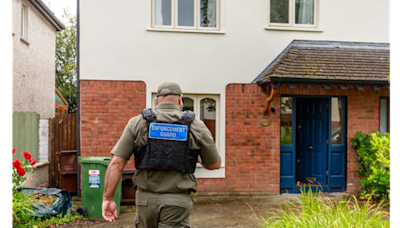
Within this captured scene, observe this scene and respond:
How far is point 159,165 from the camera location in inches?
134

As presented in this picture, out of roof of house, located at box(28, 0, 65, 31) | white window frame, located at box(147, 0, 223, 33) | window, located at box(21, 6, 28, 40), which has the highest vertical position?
roof of house, located at box(28, 0, 65, 31)

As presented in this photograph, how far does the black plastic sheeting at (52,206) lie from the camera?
6.18 meters

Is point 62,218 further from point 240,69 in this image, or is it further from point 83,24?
point 240,69

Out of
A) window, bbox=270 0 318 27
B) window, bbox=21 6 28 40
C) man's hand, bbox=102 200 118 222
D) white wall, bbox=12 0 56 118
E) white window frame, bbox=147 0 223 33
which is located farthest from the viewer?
window, bbox=21 6 28 40

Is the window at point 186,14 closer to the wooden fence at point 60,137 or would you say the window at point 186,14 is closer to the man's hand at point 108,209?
the wooden fence at point 60,137

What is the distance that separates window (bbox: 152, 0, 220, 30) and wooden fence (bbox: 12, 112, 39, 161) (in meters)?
3.64

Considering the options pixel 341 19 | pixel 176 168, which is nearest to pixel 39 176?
pixel 176 168

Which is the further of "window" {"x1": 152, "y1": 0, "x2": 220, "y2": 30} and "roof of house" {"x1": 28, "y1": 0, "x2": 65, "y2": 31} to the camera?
"roof of house" {"x1": 28, "y1": 0, "x2": 65, "y2": 31}

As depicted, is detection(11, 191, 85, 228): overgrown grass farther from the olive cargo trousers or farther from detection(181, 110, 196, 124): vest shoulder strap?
detection(181, 110, 196, 124): vest shoulder strap

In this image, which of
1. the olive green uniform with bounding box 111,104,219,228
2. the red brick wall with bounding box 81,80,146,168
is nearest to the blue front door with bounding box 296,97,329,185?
the red brick wall with bounding box 81,80,146,168

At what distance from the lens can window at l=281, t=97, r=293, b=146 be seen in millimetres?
8734

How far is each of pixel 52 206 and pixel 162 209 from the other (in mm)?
3744

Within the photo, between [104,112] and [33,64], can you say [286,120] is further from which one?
[33,64]

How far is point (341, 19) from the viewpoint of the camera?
345 inches
